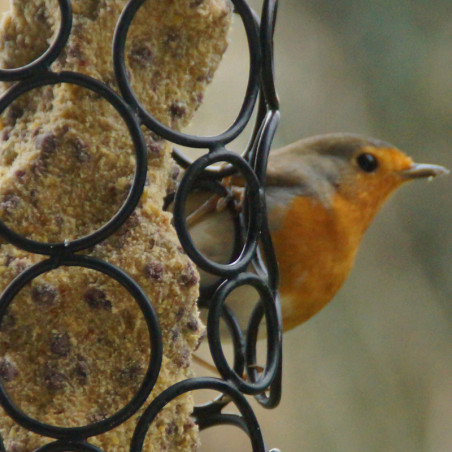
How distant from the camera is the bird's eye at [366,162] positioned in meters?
1.90

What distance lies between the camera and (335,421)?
3.77m

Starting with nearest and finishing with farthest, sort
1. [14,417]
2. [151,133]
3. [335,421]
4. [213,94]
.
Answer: [14,417], [151,133], [213,94], [335,421]

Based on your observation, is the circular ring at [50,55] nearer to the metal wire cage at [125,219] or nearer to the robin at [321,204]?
the metal wire cage at [125,219]

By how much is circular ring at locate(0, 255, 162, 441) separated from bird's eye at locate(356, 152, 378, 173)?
110 cm

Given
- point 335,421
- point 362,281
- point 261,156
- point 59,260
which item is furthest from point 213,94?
point 59,260

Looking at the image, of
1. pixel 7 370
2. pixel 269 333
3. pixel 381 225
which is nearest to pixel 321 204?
pixel 269 333

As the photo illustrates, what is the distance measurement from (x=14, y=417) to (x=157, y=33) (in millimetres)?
512

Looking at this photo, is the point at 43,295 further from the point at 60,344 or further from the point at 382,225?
the point at 382,225

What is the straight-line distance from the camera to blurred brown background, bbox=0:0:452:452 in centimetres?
358

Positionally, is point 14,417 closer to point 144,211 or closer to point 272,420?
point 144,211

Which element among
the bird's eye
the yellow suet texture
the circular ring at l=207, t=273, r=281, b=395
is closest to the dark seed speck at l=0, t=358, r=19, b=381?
the yellow suet texture

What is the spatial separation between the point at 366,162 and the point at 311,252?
30 cm

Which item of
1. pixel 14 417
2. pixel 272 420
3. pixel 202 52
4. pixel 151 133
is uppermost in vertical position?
pixel 202 52

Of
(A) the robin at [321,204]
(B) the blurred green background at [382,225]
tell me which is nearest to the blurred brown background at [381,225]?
(B) the blurred green background at [382,225]
